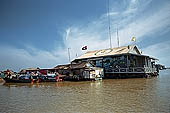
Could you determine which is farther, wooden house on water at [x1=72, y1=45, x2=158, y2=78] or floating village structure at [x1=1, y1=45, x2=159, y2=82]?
wooden house on water at [x1=72, y1=45, x2=158, y2=78]

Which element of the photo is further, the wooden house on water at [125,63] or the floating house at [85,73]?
the wooden house on water at [125,63]

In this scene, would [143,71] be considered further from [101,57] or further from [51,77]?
[51,77]

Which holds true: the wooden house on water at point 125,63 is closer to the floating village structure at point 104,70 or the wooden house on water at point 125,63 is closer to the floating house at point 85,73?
the floating village structure at point 104,70

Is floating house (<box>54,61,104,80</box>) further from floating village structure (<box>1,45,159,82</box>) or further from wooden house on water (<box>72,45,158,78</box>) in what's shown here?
wooden house on water (<box>72,45,158,78</box>)

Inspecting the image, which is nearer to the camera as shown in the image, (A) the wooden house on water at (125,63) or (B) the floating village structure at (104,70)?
(B) the floating village structure at (104,70)

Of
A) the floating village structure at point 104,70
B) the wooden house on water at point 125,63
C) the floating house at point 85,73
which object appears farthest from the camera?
the wooden house on water at point 125,63

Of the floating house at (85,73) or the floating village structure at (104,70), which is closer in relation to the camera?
the floating house at (85,73)

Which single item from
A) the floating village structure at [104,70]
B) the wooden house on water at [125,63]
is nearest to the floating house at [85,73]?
the floating village structure at [104,70]

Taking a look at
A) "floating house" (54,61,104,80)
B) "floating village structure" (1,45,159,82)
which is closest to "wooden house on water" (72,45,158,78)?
"floating village structure" (1,45,159,82)

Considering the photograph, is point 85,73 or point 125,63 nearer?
point 85,73

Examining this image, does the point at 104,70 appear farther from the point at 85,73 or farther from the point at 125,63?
the point at 85,73

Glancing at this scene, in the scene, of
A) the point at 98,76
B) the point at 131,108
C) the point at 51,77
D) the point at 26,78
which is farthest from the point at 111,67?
the point at 131,108

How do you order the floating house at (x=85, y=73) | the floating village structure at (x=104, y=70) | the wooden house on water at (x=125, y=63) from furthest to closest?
the wooden house on water at (x=125, y=63), the floating village structure at (x=104, y=70), the floating house at (x=85, y=73)

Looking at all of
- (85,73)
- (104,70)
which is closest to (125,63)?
(104,70)
